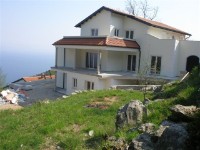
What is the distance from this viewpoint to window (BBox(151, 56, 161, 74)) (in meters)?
27.6

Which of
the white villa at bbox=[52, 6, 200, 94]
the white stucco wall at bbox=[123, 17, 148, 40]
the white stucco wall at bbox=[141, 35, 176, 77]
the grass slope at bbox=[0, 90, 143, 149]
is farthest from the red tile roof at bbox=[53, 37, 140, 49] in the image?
the grass slope at bbox=[0, 90, 143, 149]

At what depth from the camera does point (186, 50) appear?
2738cm

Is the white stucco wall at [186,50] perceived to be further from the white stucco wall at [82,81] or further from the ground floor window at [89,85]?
the ground floor window at [89,85]

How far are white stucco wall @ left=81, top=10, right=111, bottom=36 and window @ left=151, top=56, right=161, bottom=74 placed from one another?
6.06 m

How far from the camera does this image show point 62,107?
13.2 m

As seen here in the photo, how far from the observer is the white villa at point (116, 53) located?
2686 cm

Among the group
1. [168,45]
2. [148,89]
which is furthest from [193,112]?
[168,45]

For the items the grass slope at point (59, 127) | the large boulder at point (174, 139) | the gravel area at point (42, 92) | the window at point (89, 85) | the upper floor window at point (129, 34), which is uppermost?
the upper floor window at point (129, 34)

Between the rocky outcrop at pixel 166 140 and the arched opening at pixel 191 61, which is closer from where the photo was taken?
the rocky outcrop at pixel 166 140

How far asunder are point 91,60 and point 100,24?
15.0 feet

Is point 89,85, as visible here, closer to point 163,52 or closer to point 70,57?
point 70,57

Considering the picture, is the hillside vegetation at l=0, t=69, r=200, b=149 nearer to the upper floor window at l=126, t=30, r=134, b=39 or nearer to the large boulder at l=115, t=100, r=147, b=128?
the large boulder at l=115, t=100, r=147, b=128

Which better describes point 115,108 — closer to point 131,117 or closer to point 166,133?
point 131,117

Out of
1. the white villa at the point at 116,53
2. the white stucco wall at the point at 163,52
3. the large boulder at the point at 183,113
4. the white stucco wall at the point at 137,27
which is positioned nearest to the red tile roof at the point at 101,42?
the white villa at the point at 116,53
